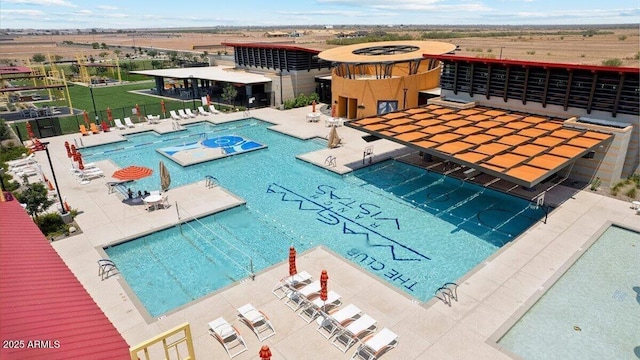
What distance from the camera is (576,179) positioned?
23.3m

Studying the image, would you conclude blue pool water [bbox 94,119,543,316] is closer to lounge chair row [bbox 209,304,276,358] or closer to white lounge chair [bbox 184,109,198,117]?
lounge chair row [bbox 209,304,276,358]

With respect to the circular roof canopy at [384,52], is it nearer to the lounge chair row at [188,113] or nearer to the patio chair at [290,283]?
the lounge chair row at [188,113]

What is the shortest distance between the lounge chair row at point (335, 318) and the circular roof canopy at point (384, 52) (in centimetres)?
2480

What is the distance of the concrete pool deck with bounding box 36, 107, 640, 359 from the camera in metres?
11.8

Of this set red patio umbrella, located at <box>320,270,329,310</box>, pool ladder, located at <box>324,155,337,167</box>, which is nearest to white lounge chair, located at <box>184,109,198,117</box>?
pool ladder, located at <box>324,155,337,167</box>

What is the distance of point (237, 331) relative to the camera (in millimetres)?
12125

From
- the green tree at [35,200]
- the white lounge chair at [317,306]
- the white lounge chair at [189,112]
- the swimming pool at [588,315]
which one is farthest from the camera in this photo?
the white lounge chair at [189,112]

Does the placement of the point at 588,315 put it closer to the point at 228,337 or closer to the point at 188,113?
the point at 228,337

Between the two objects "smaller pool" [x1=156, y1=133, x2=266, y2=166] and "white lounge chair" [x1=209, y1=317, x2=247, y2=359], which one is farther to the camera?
"smaller pool" [x1=156, y1=133, x2=266, y2=166]

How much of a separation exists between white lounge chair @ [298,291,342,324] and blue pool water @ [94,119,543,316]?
10.3 feet

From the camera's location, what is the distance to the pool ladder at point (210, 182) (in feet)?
77.1

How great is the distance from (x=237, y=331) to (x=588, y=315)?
1163cm

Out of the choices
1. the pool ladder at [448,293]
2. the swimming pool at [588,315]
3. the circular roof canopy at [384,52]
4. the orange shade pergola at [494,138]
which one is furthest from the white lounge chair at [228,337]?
the circular roof canopy at [384,52]

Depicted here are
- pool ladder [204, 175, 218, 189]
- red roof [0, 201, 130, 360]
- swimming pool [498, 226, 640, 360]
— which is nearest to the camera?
red roof [0, 201, 130, 360]
